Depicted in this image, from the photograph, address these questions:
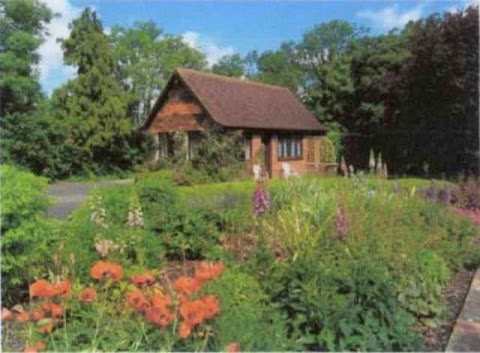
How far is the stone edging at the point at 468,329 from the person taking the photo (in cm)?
307

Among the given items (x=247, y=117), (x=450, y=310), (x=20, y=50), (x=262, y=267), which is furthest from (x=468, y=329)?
(x=247, y=117)

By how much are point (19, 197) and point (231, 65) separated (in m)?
5.55

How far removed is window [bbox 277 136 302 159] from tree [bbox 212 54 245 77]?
10.2 metres

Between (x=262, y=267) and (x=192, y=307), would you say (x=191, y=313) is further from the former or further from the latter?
(x=262, y=267)

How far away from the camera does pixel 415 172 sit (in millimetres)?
15414

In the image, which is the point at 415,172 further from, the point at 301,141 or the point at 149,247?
the point at 149,247

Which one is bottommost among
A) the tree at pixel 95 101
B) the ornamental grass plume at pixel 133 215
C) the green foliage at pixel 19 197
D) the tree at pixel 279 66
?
the ornamental grass plume at pixel 133 215

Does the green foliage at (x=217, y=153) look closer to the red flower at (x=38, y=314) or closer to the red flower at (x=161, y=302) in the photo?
the red flower at (x=38, y=314)

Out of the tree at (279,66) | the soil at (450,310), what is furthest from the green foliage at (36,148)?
the tree at (279,66)

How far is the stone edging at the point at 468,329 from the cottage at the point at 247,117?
961cm

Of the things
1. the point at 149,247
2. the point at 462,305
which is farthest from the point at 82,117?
the point at 462,305

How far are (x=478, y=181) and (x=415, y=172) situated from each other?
242 inches

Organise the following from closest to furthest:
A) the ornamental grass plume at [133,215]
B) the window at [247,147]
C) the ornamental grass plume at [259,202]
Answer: the ornamental grass plume at [133,215], the ornamental grass plume at [259,202], the window at [247,147]

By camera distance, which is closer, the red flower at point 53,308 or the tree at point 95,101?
the red flower at point 53,308
